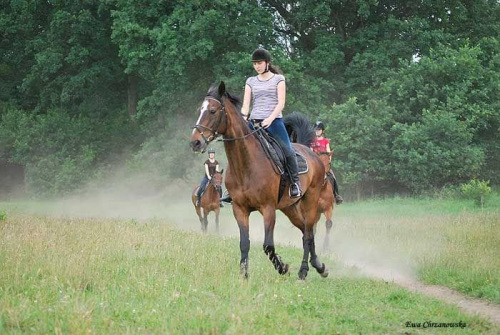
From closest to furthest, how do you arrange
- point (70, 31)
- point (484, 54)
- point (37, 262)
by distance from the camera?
point (37, 262) < point (484, 54) < point (70, 31)

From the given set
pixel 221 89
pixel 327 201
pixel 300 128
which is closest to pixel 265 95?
pixel 221 89

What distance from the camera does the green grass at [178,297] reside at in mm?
6480

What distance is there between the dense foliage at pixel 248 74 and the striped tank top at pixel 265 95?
21198mm

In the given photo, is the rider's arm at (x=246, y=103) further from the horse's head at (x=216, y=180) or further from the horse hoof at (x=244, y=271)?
the horse's head at (x=216, y=180)

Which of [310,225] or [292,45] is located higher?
[292,45]

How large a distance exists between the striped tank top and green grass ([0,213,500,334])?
2595 mm

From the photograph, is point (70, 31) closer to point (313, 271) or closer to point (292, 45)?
point (292, 45)

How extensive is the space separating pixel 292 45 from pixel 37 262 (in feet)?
101

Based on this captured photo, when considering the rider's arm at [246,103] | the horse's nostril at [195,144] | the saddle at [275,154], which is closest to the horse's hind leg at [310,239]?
the saddle at [275,154]

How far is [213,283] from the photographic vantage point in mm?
8844

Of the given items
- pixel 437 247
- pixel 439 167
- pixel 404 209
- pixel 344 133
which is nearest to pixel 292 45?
pixel 344 133

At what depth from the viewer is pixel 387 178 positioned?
32.2 metres

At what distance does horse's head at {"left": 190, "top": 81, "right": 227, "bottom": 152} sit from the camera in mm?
8906

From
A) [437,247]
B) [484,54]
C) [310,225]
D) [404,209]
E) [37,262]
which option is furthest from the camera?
[484,54]
